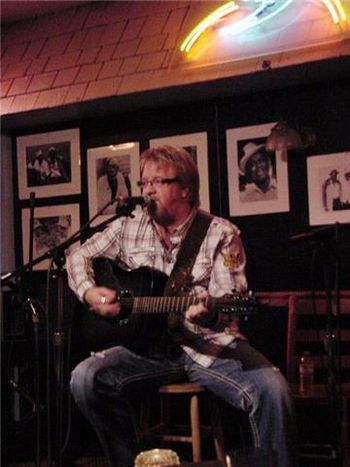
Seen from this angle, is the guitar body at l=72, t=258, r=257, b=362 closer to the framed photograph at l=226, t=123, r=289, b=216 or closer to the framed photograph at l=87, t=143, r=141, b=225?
the framed photograph at l=226, t=123, r=289, b=216

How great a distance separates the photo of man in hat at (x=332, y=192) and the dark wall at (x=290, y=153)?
11cm

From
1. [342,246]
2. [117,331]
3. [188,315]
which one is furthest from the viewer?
[342,246]

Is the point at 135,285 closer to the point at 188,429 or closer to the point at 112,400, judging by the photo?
the point at 112,400

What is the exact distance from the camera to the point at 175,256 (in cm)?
303

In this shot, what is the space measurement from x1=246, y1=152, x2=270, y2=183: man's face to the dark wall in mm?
144

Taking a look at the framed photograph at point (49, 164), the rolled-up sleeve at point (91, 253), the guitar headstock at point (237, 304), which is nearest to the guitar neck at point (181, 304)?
the guitar headstock at point (237, 304)

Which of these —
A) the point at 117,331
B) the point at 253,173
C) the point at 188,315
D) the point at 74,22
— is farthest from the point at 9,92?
the point at 188,315

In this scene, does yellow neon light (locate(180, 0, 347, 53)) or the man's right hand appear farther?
yellow neon light (locate(180, 0, 347, 53))

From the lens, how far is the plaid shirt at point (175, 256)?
2.87m

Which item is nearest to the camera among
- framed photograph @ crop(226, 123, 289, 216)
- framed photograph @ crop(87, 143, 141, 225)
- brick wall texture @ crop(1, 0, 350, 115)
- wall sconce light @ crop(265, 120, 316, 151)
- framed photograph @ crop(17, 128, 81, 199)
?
brick wall texture @ crop(1, 0, 350, 115)

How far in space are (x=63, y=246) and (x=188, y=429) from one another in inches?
58.5

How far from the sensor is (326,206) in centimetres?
369

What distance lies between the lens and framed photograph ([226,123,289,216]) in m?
3.80

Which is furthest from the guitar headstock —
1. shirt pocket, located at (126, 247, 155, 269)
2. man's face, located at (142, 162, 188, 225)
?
man's face, located at (142, 162, 188, 225)
